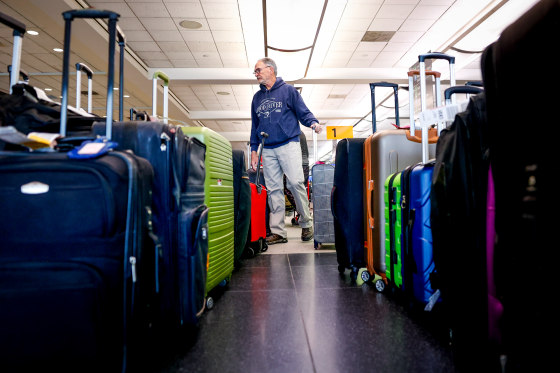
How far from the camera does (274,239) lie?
3.04 meters

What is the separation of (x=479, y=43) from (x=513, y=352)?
7.91m

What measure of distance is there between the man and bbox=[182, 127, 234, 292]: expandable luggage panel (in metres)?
1.11

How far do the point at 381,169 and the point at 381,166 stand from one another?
0.01 meters

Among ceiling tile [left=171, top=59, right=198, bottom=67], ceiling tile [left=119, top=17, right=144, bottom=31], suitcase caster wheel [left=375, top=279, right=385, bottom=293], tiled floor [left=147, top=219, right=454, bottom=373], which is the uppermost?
ceiling tile [left=171, top=59, right=198, bottom=67]

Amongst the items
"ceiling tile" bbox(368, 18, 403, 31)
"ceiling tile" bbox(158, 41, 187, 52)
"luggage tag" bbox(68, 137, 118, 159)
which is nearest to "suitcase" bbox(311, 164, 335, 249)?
"luggage tag" bbox(68, 137, 118, 159)

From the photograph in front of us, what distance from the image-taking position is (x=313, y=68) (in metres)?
8.41

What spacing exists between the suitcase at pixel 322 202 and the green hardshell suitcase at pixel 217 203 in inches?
41.4

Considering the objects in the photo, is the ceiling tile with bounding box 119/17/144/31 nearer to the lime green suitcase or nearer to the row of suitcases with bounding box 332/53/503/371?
the row of suitcases with bounding box 332/53/503/371

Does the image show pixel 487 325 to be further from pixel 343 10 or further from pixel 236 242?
pixel 343 10

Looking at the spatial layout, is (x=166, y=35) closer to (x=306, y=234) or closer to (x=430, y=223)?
(x=306, y=234)

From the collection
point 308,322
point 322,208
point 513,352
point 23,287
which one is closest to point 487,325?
point 513,352

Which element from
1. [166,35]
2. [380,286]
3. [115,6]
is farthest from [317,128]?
[166,35]

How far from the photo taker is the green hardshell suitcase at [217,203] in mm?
1394

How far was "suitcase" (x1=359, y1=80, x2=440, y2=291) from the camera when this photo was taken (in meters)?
1.56
